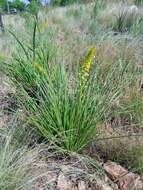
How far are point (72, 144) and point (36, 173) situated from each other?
38 centimetres

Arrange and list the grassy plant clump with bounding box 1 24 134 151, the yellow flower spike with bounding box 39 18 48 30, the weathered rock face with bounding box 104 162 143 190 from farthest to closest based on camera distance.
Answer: the yellow flower spike with bounding box 39 18 48 30 < the grassy plant clump with bounding box 1 24 134 151 < the weathered rock face with bounding box 104 162 143 190

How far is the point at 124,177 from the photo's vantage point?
2.04 m

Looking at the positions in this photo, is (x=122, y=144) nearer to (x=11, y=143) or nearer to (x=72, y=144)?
(x=72, y=144)

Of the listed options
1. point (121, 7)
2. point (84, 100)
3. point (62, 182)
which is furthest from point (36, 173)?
point (121, 7)

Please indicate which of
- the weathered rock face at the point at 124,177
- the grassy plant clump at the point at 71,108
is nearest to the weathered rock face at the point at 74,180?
the weathered rock face at the point at 124,177

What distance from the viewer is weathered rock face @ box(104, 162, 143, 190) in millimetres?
1998

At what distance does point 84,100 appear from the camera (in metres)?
2.20

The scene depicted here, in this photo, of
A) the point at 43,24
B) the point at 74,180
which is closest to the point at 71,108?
the point at 74,180

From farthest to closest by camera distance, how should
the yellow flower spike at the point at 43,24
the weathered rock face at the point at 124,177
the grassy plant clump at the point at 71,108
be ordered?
1. the yellow flower spike at the point at 43,24
2. the grassy plant clump at the point at 71,108
3. the weathered rock face at the point at 124,177

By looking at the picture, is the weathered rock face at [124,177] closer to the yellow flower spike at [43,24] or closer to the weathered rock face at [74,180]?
the weathered rock face at [74,180]

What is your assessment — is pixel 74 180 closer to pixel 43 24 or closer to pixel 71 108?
pixel 71 108

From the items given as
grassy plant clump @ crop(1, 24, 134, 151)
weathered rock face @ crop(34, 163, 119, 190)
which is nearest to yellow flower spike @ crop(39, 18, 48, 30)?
grassy plant clump @ crop(1, 24, 134, 151)

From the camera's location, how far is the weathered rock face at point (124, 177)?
78.7 inches

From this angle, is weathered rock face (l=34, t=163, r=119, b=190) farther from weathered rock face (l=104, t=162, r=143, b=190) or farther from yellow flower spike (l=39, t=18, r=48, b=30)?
yellow flower spike (l=39, t=18, r=48, b=30)
